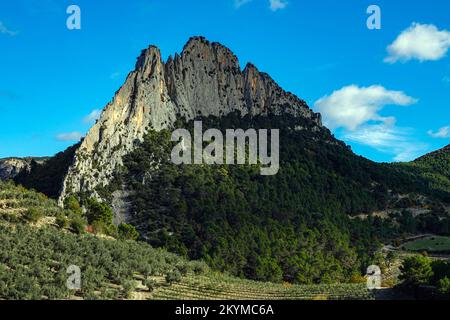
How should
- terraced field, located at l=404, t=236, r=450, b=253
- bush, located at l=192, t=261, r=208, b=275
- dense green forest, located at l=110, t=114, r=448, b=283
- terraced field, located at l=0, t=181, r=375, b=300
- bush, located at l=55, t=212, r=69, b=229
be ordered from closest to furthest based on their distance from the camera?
terraced field, located at l=0, t=181, r=375, b=300 < bush, located at l=55, t=212, r=69, b=229 < bush, located at l=192, t=261, r=208, b=275 < dense green forest, located at l=110, t=114, r=448, b=283 < terraced field, located at l=404, t=236, r=450, b=253

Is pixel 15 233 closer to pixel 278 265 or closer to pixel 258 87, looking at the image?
pixel 278 265

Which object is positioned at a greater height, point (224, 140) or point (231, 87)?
point (231, 87)

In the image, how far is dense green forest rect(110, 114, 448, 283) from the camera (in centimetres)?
7294

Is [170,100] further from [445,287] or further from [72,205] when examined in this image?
[445,287]

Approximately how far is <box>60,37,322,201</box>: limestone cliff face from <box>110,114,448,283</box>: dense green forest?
377cm

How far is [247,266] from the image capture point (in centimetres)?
7025

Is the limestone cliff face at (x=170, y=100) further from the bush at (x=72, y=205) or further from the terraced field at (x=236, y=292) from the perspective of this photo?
the terraced field at (x=236, y=292)

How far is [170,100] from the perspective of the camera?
4496 inches

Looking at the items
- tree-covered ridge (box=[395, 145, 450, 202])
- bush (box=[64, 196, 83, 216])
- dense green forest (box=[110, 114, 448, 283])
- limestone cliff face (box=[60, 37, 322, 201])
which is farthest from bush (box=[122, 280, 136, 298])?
tree-covered ridge (box=[395, 145, 450, 202])

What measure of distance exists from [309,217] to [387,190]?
139 ft

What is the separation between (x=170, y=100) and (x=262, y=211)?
38.7m

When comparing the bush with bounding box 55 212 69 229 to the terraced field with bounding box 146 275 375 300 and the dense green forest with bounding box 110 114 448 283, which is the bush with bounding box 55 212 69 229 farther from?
the dense green forest with bounding box 110 114 448 283

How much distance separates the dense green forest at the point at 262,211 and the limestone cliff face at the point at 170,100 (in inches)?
148
